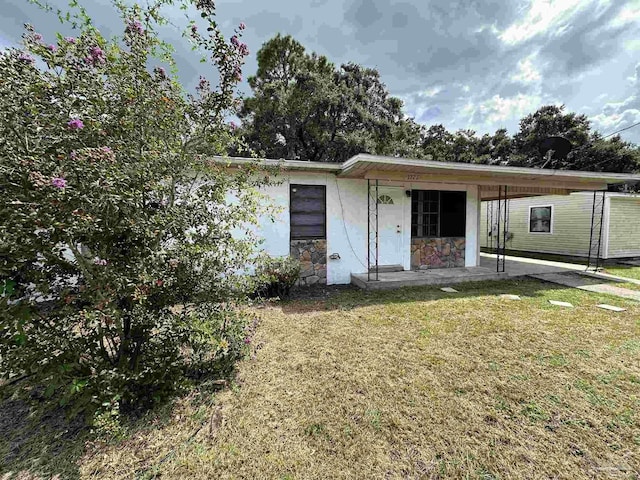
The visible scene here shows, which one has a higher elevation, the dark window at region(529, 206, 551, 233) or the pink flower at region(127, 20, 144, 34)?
the pink flower at region(127, 20, 144, 34)

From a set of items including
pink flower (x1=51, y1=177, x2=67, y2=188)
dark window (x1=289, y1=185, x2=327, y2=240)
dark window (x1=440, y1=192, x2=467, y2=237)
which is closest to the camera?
pink flower (x1=51, y1=177, x2=67, y2=188)

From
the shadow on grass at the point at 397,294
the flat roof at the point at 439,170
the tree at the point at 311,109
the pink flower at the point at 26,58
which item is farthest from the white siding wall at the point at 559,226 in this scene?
the pink flower at the point at 26,58

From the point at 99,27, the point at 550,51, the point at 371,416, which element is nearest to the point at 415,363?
the point at 371,416

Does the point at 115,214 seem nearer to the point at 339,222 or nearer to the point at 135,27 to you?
the point at 135,27

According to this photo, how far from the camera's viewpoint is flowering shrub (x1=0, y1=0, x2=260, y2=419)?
5.45 ft

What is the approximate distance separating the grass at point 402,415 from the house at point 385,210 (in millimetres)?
2661

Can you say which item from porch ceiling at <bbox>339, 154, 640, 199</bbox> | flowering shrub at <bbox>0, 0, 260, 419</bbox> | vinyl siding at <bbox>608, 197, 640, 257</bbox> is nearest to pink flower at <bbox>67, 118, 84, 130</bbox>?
flowering shrub at <bbox>0, 0, 260, 419</bbox>

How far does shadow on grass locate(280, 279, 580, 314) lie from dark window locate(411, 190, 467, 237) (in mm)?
1666

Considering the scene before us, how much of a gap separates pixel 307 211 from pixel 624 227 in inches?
478

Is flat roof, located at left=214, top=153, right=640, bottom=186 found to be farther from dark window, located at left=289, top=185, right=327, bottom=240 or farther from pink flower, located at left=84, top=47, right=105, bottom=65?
pink flower, located at left=84, top=47, right=105, bottom=65

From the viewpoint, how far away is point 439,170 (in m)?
5.84

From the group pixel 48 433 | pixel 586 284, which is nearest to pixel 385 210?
pixel 586 284

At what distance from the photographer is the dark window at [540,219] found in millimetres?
11594

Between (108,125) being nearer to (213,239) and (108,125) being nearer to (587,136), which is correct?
(213,239)
